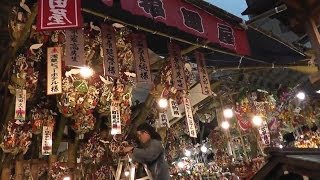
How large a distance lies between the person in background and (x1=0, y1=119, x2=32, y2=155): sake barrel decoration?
336cm

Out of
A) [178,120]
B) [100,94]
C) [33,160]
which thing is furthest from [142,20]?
[178,120]

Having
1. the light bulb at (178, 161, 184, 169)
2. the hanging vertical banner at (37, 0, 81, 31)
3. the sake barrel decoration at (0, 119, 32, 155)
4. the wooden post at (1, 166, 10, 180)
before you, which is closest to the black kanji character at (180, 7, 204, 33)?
the hanging vertical banner at (37, 0, 81, 31)

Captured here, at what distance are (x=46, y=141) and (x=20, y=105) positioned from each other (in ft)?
5.15

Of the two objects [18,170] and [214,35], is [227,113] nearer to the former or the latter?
[214,35]

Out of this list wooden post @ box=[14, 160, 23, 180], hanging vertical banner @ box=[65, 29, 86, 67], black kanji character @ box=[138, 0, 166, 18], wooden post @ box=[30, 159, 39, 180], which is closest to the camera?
hanging vertical banner @ box=[65, 29, 86, 67]

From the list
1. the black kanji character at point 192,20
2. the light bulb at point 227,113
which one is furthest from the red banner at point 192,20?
the light bulb at point 227,113

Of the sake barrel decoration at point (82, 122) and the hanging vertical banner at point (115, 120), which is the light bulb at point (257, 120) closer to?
the hanging vertical banner at point (115, 120)

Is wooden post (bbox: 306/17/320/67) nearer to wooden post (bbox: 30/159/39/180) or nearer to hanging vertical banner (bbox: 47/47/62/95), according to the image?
hanging vertical banner (bbox: 47/47/62/95)

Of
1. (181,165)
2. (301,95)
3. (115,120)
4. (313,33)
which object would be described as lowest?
(181,165)

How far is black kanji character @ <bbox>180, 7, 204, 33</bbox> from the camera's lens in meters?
8.26

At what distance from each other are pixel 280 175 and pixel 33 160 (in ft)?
25.3

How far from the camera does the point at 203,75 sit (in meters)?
9.75

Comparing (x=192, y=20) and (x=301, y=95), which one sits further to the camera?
(x=301, y=95)

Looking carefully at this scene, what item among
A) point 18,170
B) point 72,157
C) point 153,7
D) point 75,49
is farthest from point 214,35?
point 18,170
